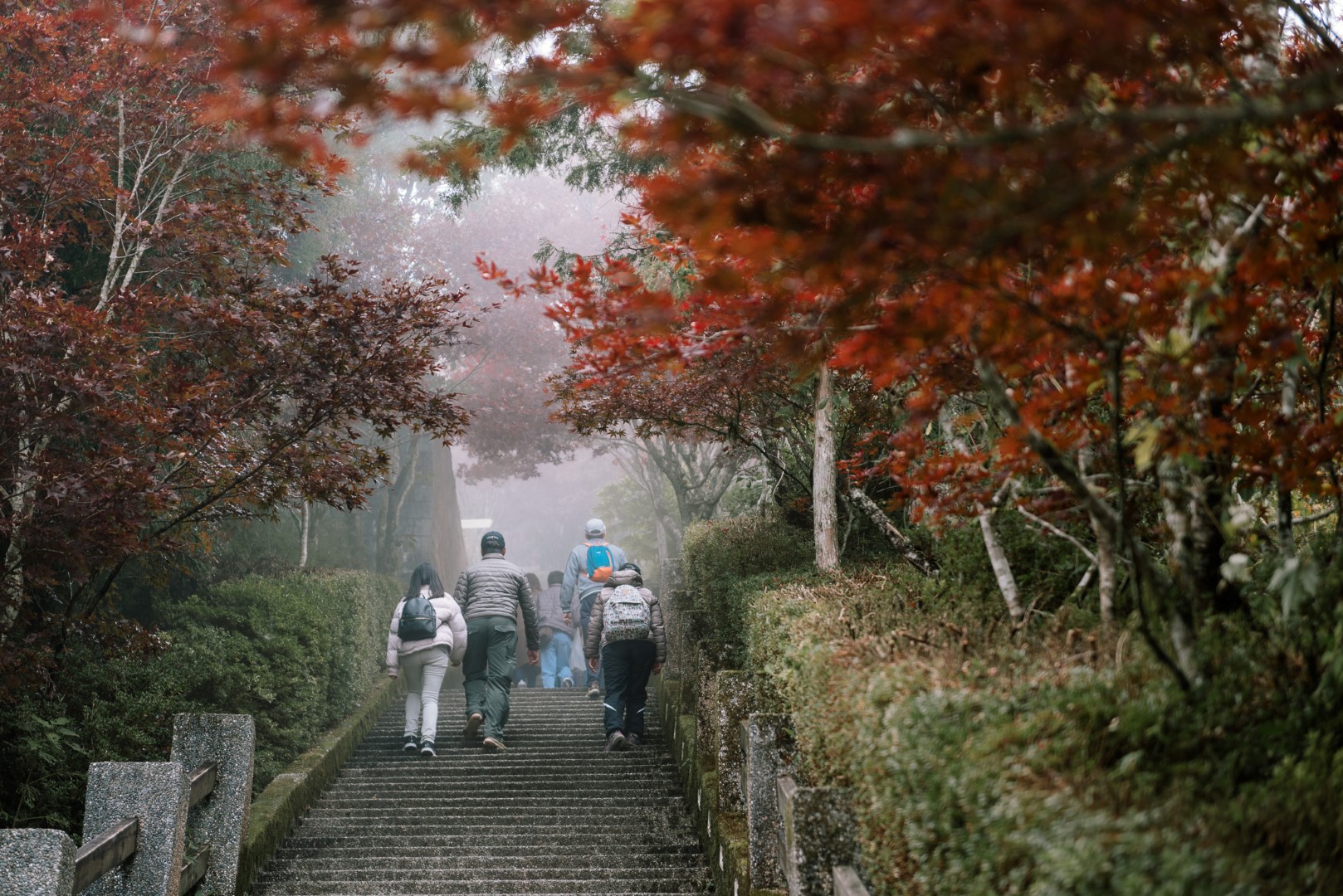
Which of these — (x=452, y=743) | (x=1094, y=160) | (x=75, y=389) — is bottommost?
(x=452, y=743)

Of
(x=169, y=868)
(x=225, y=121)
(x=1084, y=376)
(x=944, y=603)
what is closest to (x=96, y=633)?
(x=169, y=868)

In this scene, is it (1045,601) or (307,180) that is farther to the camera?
(307,180)

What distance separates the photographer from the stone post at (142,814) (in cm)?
488

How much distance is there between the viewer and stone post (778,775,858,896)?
365 cm

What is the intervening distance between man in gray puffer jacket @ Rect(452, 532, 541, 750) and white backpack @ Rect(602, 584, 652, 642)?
0.84m

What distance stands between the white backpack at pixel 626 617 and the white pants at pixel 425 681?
4.91 ft

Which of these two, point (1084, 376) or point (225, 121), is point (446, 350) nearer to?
point (225, 121)

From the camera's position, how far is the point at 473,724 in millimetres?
9961

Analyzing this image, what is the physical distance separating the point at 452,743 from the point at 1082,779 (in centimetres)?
864

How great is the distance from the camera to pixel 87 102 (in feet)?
25.6

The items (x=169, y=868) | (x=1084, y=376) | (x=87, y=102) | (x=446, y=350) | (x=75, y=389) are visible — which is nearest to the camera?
(x=1084, y=376)

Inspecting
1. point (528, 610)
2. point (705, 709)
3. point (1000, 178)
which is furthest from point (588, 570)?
point (1000, 178)

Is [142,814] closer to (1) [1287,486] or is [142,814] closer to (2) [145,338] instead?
(2) [145,338]

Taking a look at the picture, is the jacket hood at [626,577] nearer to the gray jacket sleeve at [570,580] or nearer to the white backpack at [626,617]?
the white backpack at [626,617]
